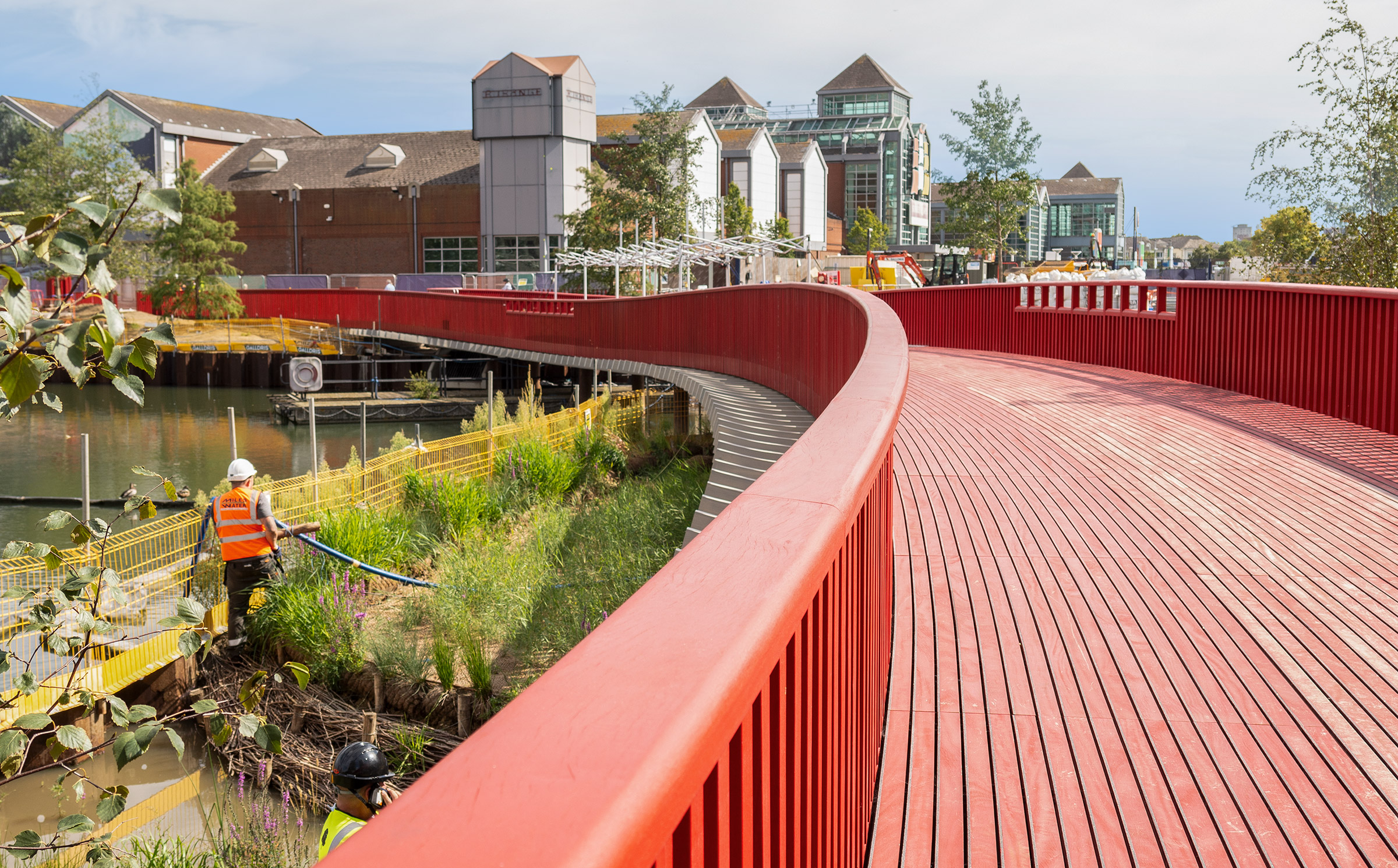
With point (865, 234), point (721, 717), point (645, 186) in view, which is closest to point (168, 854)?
point (721, 717)

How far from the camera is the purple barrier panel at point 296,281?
2451 inches

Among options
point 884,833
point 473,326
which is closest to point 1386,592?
point 884,833

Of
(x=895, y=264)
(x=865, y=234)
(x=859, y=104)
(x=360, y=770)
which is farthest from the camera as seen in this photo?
(x=859, y=104)

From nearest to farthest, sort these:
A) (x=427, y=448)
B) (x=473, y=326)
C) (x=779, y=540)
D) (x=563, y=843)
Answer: (x=563, y=843)
(x=779, y=540)
(x=427, y=448)
(x=473, y=326)

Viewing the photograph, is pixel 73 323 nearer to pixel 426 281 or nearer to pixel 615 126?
pixel 426 281

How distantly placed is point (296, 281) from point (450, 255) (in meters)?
8.46

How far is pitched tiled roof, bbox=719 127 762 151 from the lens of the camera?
7831 cm

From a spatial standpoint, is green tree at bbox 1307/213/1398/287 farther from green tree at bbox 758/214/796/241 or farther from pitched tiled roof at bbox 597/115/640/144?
pitched tiled roof at bbox 597/115/640/144

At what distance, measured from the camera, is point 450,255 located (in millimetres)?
66938

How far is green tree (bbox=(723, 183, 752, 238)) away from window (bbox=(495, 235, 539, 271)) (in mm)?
12248

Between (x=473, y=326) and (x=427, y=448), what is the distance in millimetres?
19413

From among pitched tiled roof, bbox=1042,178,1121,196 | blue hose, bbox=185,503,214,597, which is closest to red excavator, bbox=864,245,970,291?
blue hose, bbox=185,503,214,597

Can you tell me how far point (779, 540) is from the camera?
79.8 inches

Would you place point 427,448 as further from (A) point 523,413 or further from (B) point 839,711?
(B) point 839,711
